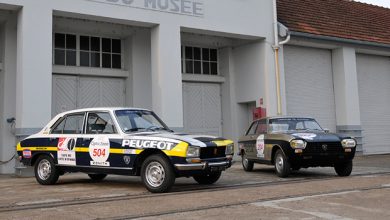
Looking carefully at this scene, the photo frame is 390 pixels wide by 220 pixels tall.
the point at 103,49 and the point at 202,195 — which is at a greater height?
the point at 103,49

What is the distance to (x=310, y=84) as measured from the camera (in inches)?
781

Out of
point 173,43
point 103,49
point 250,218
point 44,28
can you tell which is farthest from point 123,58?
point 250,218

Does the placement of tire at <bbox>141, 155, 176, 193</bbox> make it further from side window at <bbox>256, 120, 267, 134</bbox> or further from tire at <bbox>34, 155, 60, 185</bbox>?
side window at <bbox>256, 120, 267, 134</bbox>

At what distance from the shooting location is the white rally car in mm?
8336

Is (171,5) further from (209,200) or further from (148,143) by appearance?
(209,200)

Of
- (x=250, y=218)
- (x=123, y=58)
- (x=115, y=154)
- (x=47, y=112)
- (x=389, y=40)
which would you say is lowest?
(x=250, y=218)

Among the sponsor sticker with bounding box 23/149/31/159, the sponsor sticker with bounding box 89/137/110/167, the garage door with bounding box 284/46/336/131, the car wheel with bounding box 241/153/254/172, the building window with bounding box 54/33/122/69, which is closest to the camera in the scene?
the sponsor sticker with bounding box 89/137/110/167

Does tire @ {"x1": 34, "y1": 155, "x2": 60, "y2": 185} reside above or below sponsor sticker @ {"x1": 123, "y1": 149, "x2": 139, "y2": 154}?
below

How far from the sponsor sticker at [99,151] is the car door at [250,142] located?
4.74 m

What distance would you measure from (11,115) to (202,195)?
8.46 metres

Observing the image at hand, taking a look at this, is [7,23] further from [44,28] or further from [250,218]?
[250,218]

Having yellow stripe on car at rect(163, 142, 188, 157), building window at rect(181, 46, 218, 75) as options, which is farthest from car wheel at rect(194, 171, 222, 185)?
building window at rect(181, 46, 218, 75)

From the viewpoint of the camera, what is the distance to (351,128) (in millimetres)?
19984

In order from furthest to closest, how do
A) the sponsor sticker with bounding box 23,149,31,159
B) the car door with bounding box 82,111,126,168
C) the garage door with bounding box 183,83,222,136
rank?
the garage door with bounding box 183,83,222,136 → the sponsor sticker with bounding box 23,149,31,159 → the car door with bounding box 82,111,126,168
